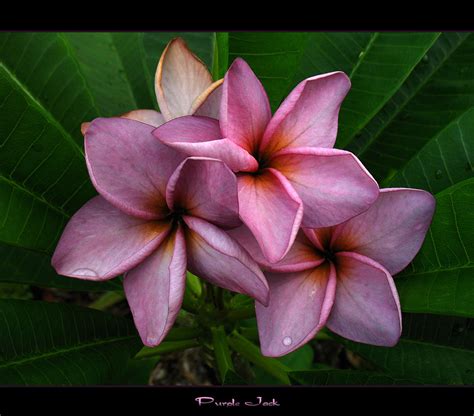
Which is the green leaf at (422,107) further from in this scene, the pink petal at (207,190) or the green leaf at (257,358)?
the pink petal at (207,190)

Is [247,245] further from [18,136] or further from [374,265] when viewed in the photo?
[18,136]

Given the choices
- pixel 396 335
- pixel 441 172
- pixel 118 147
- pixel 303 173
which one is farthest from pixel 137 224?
pixel 441 172

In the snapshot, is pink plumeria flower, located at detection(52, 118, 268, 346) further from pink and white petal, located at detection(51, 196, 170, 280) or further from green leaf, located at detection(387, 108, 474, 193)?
green leaf, located at detection(387, 108, 474, 193)

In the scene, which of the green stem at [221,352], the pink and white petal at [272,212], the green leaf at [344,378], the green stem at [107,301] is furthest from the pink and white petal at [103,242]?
the green stem at [107,301]

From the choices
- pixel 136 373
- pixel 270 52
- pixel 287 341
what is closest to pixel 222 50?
pixel 270 52

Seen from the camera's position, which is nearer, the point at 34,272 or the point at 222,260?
the point at 222,260

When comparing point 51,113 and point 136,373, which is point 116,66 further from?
point 136,373

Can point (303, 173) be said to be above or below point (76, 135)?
above
